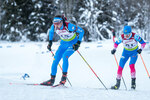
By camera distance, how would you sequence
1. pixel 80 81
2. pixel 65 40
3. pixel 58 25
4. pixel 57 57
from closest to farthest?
pixel 58 25
pixel 57 57
pixel 65 40
pixel 80 81

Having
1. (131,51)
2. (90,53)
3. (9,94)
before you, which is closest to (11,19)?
(90,53)

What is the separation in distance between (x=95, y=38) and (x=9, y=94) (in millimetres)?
26331

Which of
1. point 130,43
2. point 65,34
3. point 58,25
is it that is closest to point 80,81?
point 130,43

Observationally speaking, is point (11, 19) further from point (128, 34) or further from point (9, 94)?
point (9, 94)

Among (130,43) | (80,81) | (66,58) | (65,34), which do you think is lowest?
(80,81)

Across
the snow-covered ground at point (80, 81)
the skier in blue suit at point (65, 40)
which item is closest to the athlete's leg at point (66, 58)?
the skier in blue suit at point (65, 40)

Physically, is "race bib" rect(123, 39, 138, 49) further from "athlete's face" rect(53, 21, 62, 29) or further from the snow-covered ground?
"athlete's face" rect(53, 21, 62, 29)

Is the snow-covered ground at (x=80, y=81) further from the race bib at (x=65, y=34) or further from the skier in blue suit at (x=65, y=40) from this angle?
the race bib at (x=65, y=34)

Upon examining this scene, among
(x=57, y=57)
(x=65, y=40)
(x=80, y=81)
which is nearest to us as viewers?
(x=57, y=57)

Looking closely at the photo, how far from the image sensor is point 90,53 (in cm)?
1554

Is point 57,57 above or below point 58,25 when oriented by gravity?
below

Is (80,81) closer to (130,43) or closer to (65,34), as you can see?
(130,43)

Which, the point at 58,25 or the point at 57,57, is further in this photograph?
the point at 57,57

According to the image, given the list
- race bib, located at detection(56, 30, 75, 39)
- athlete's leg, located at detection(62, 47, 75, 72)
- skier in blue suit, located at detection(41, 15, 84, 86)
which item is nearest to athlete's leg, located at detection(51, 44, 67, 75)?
skier in blue suit, located at detection(41, 15, 84, 86)
